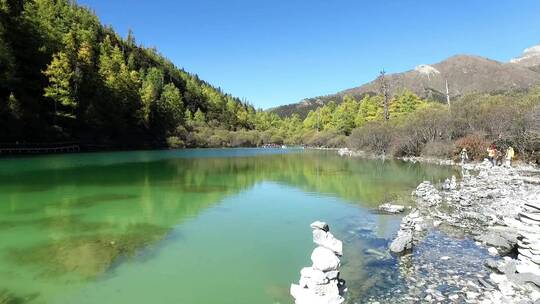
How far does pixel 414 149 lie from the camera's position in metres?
47.5

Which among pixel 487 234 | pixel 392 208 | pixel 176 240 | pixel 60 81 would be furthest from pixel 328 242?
pixel 60 81

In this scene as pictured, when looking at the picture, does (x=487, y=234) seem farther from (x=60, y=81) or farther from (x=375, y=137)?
(x=60, y=81)

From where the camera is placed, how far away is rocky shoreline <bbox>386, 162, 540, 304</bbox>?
7.29 m

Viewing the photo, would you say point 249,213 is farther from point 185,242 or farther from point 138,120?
point 138,120

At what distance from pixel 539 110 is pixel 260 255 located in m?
25.6

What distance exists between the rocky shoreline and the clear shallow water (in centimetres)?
95

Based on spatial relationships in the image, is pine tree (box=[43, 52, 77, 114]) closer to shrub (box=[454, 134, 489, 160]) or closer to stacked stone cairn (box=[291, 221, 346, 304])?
shrub (box=[454, 134, 489, 160])

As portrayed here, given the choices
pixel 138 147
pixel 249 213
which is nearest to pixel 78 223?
pixel 249 213

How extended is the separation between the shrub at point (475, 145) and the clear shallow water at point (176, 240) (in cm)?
1555

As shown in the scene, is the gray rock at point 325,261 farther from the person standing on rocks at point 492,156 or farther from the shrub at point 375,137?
the shrub at point 375,137

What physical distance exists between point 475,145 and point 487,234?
26.9 meters

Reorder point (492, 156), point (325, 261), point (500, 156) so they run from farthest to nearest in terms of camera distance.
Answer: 1. point (500, 156)
2. point (492, 156)
3. point (325, 261)

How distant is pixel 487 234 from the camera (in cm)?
1082

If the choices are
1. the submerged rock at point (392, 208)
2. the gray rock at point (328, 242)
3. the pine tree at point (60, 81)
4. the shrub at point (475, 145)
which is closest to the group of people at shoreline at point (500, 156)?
the shrub at point (475, 145)
